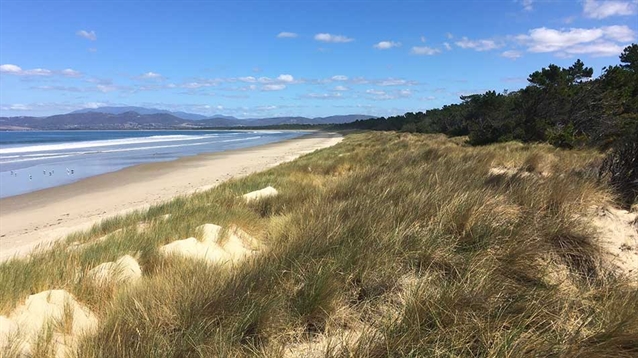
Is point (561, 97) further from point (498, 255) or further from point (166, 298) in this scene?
point (166, 298)

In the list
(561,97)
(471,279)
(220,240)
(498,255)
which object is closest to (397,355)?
(471,279)

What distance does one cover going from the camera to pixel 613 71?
22953 millimetres

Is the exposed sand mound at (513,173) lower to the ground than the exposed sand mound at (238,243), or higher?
higher

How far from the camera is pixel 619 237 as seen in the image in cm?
454

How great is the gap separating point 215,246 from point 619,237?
4722mm

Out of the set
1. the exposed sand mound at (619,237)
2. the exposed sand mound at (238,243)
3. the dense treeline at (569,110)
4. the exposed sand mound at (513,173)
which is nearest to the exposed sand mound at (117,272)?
the exposed sand mound at (238,243)

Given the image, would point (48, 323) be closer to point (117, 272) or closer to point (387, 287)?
point (117, 272)

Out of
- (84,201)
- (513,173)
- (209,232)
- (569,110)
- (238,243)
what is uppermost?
(569,110)

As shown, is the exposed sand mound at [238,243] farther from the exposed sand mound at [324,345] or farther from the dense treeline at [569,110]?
the dense treeline at [569,110]

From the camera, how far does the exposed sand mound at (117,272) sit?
372 centimetres

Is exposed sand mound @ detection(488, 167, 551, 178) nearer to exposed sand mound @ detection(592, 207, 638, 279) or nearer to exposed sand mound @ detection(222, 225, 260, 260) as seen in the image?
exposed sand mound @ detection(592, 207, 638, 279)

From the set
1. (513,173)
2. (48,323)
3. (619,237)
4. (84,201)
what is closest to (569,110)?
(513,173)

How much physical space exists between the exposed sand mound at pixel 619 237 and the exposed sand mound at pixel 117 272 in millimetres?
4525

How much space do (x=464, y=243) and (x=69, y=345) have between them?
3354 millimetres
